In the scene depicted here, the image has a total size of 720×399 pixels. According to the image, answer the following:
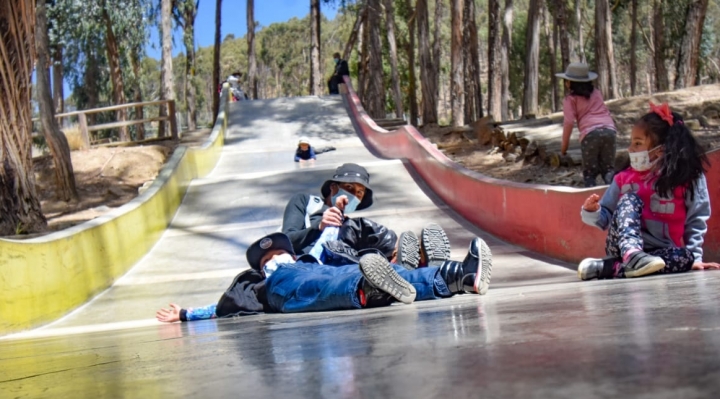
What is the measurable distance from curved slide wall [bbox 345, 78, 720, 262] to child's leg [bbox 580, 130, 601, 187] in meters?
0.73

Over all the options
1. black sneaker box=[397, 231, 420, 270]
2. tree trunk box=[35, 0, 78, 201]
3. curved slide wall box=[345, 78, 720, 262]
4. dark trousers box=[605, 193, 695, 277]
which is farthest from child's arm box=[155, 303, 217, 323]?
tree trunk box=[35, 0, 78, 201]

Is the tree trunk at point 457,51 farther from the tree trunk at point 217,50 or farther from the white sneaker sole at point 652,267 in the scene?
the white sneaker sole at point 652,267

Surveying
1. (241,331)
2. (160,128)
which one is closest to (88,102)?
(160,128)

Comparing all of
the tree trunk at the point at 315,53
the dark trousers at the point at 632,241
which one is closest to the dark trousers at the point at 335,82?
the tree trunk at the point at 315,53

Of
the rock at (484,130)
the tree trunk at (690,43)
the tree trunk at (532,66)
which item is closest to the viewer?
the tree trunk at (690,43)

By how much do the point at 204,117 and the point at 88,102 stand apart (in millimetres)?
44546

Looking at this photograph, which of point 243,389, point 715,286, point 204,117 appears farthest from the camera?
point 204,117

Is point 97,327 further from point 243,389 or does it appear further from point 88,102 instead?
point 88,102

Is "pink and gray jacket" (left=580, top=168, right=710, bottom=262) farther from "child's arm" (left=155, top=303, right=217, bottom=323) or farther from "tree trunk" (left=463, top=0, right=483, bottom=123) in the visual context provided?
"tree trunk" (left=463, top=0, right=483, bottom=123)

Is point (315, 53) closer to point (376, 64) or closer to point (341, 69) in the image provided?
point (376, 64)

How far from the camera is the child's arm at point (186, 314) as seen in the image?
4984 millimetres

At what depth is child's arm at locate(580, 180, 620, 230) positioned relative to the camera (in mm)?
5082

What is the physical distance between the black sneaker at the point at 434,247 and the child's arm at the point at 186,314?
129 centimetres

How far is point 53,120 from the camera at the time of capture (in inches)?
628
